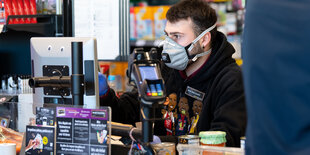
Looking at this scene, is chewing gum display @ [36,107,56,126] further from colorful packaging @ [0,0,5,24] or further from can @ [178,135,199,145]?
colorful packaging @ [0,0,5,24]

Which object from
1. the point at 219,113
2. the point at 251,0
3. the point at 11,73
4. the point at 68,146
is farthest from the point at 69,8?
the point at 251,0

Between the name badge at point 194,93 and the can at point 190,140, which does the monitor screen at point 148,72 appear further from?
the name badge at point 194,93

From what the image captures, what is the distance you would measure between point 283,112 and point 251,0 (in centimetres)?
22

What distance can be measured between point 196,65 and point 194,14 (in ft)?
1.09

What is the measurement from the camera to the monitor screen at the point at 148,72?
1.46 m

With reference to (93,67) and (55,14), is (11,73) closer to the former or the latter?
(55,14)

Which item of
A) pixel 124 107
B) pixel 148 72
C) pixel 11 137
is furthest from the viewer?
pixel 124 107

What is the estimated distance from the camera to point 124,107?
3.06m

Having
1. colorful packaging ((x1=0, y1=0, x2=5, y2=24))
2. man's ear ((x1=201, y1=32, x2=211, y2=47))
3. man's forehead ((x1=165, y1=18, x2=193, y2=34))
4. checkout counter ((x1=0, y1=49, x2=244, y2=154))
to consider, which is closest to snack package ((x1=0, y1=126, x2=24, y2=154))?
checkout counter ((x1=0, y1=49, x2=244, y2=154))

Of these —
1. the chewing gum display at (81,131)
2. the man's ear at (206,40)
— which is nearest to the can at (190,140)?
the chewing gum display at (81,131)

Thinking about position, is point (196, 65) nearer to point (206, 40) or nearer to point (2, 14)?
point (206, 40)

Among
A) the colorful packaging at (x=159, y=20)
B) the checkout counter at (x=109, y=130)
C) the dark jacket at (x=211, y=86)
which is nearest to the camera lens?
the checkout counter at (x=109, y=130)

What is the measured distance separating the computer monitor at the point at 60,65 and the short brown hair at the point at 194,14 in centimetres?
101

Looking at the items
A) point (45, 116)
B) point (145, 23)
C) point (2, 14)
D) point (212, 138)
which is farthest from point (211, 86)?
point (145, 23)
